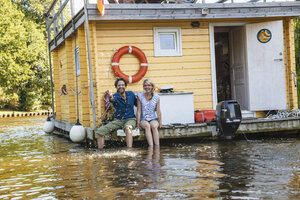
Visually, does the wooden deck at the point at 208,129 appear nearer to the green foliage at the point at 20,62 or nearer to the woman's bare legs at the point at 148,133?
the woman's bare legs at the point at 148,133

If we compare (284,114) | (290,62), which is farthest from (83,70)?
(290,62)

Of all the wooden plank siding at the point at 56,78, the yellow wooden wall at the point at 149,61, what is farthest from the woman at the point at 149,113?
the wooden plank siding at the point at 56,78

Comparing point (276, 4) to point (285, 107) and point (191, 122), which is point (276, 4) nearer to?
point (285, 107)

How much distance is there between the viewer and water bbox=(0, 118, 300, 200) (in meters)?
3.88

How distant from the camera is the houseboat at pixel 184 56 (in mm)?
7672

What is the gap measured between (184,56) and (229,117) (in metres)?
1.89

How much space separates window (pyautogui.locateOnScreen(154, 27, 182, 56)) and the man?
1.37m

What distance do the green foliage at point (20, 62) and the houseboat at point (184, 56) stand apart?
66.0 ft

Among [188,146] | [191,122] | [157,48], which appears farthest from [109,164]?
[157,48]

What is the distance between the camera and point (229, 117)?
7.10m

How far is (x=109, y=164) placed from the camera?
18.5 ft

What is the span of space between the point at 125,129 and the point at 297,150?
2925 millimetres

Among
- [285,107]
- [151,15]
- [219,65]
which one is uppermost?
[151,15]

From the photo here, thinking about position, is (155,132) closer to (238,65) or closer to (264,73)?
(264,73)
